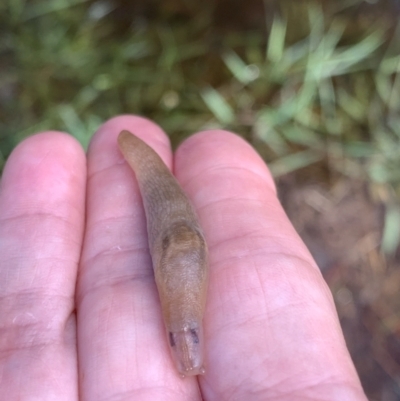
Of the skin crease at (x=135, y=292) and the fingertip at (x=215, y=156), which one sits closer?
the skin crease at (x=135, y=292)

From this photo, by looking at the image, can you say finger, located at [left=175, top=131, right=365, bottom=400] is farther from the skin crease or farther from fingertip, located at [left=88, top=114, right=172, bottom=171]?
fingertip, located at [left=88, top=114, right=172, bottom=171]

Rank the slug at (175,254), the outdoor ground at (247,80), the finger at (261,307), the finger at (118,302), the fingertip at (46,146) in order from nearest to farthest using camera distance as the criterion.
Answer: the finger at (261,307) < the finger at (118,302) < the slug at (175,254) < the fingertip at (46,146) < the outdoor ground at (247,80)

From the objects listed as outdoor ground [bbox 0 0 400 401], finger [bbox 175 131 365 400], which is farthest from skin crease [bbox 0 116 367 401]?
outdoor ground [bbox 0 0 400 401]

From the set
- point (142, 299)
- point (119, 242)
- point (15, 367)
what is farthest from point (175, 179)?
point (15, 367)

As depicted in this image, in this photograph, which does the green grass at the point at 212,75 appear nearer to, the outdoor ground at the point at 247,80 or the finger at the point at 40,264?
the outdoor ground at the point at 247,80

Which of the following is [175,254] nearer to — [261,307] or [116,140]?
[261,307]

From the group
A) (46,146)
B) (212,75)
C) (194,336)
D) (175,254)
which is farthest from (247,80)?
(194,336)

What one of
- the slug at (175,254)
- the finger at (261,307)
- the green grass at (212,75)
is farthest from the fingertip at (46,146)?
the green grass at (212,75)
